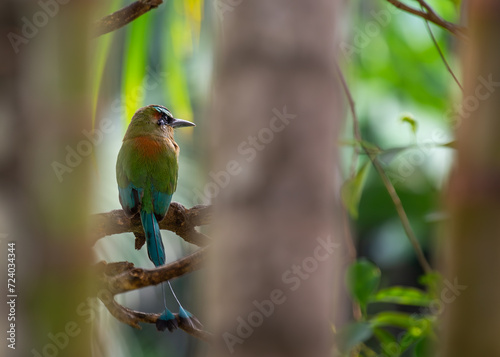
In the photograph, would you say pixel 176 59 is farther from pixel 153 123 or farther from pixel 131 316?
pixel 131 316

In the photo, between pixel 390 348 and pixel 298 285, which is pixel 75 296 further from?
pixel 390 348

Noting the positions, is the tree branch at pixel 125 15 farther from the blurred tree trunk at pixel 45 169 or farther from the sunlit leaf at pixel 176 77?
the blurred tree trunk at pixel 45 169

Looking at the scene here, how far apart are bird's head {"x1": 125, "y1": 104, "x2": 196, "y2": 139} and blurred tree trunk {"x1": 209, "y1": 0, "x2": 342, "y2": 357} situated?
105 cm

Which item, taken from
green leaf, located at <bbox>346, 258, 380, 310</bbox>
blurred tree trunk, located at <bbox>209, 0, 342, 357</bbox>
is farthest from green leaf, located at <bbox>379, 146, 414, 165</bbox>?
blurred tree trunk, located at <bbox>209, 0, 342, 357</bbox>

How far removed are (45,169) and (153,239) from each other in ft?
2.21

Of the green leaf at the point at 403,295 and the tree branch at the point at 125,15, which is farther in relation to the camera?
the green leaf at the point at 403,295

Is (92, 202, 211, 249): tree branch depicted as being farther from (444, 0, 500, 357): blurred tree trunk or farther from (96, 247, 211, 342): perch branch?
(444, 0, 500, 357): blurred tree trunk

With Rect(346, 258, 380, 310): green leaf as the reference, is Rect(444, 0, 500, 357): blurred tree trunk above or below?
above

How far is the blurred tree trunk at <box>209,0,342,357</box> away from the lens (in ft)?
1.35

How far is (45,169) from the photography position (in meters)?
0.49

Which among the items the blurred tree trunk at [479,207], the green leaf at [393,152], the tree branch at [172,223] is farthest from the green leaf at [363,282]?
the blurred tree trunk at [479,207]

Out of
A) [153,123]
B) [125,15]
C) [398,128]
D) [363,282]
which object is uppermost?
[398,128]

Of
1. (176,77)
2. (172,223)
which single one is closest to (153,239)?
(172,223)

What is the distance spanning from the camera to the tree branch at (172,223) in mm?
1099
